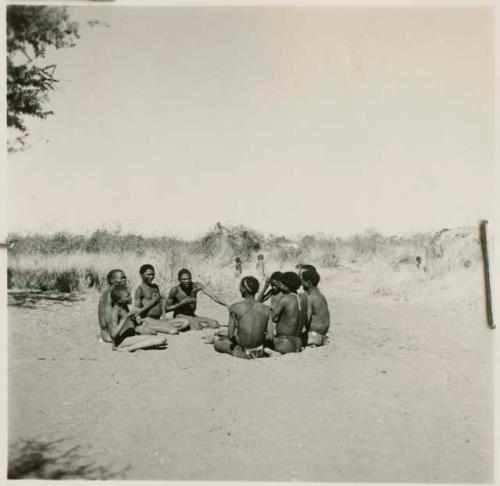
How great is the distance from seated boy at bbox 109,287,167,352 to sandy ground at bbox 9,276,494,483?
122 mm

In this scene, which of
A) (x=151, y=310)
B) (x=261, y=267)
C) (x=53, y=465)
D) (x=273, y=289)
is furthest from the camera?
(x=261, y=267)

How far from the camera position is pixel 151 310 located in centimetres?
714

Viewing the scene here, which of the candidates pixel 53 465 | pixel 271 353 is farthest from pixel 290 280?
pixel 53 465

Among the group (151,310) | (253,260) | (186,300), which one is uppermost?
(253,260)

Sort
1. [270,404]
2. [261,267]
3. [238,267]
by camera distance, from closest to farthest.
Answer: [270,404] → [261,267] → [238,267]

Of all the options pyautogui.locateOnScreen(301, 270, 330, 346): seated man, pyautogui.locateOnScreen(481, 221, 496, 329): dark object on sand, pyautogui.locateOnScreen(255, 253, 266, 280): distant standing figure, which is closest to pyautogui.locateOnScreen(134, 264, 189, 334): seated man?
pyautogui.locateOnScreen(255, 253, 266, 280): distant standing figure

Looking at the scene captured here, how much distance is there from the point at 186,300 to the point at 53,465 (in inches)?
104

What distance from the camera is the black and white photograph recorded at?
5.22m

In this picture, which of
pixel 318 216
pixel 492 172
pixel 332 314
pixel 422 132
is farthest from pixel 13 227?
pixel 492 172

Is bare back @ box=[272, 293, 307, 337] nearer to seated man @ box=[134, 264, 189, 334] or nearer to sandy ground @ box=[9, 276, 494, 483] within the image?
sandy ground @ box=[9, 276, 494, 483]

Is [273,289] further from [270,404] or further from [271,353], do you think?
[270,404]

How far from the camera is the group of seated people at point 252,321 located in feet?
20.3

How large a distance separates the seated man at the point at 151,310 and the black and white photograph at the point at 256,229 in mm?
28

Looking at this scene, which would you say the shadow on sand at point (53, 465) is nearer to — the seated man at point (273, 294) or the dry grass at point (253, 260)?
the dry grass at point (253, 260)
